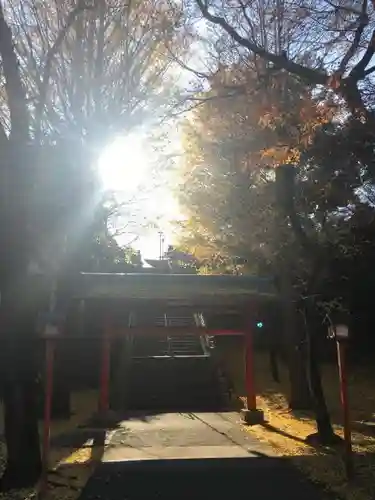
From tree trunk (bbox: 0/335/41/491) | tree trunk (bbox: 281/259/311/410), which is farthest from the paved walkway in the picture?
tree trunk (bbox: 281/259/311/410)

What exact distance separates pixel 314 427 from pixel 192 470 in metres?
5.30

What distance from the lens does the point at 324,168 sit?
11977mm

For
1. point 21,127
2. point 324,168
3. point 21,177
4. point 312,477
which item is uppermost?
point 324,168

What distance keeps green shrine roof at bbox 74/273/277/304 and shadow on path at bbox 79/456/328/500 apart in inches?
144

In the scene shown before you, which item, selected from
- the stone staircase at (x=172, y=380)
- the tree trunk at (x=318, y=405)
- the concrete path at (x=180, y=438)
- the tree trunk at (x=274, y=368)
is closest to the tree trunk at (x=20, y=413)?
the concrete path at (x=180, y=438)

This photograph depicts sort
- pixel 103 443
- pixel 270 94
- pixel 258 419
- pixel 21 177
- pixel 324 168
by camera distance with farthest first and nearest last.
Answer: pixel 258 419 → pixel 324 168 → pixel 103 443 → pixel 270 94 → pixel 21 177

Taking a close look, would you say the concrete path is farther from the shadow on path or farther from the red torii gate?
the red torii gate

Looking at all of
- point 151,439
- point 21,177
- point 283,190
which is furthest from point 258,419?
point 21,177

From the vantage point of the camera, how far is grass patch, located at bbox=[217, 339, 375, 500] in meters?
7.59

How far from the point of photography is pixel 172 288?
12156 millimetres

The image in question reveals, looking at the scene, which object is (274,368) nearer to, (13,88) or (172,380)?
(172,380)

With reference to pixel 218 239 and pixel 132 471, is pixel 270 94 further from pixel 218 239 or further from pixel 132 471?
pixel 218 239

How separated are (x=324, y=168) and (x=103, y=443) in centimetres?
658

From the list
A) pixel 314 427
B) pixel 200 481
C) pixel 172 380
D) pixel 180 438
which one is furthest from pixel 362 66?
pixel 172 380
